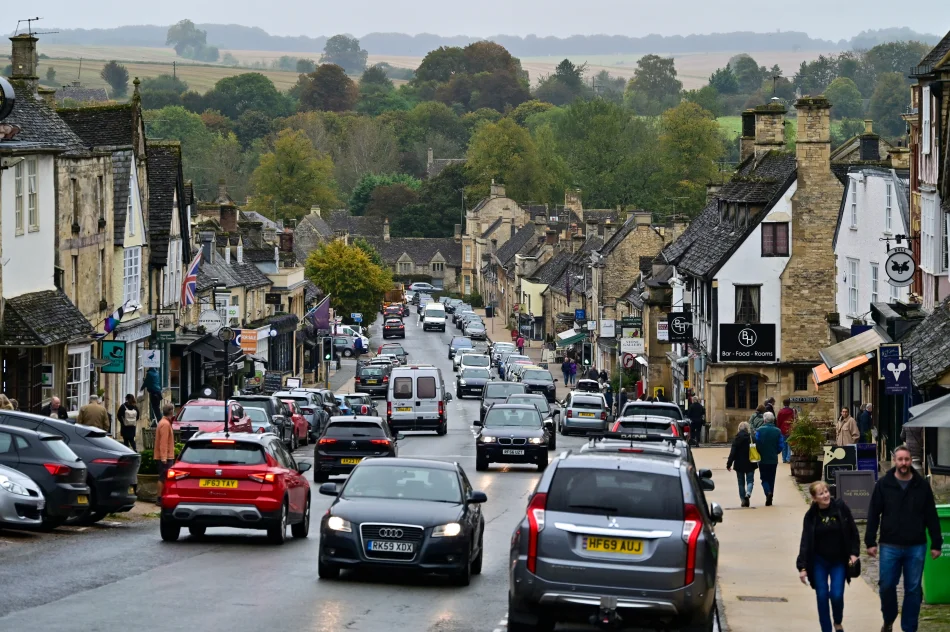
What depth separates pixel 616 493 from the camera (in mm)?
15219

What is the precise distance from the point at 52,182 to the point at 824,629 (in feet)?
91.6

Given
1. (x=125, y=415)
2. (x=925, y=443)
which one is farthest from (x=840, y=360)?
(x=125, y=415)

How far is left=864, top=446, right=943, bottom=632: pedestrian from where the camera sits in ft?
52.5

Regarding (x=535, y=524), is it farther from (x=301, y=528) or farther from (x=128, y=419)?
(x=128, y=419)

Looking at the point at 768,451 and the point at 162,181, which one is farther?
the point at 162,181

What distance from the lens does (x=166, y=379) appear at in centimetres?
5494

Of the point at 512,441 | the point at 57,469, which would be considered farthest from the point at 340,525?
the point at 512,441

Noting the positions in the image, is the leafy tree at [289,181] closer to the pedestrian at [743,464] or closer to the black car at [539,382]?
the black car at [539,382]

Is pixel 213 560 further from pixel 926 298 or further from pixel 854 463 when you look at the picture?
pixel 926 298

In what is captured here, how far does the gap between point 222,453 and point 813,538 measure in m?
9.44

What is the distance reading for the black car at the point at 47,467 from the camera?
22078 mm

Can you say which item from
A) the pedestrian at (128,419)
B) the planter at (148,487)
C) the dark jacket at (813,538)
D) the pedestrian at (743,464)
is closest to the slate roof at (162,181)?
the pedestrian at (128,419)

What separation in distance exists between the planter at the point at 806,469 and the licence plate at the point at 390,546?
18.5m

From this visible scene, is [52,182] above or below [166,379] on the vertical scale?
above
